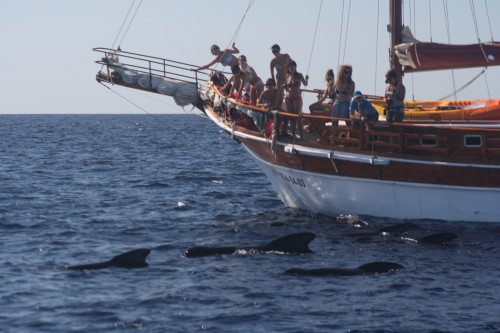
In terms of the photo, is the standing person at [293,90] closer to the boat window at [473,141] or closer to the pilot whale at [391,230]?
the pilot whale at [391,230]

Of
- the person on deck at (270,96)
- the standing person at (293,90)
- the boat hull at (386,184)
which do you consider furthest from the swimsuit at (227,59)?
the standing person at (293,90)

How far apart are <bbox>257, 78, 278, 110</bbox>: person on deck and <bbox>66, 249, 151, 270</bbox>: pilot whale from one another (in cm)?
636

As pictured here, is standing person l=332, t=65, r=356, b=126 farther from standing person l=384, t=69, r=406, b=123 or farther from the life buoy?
the life buoy

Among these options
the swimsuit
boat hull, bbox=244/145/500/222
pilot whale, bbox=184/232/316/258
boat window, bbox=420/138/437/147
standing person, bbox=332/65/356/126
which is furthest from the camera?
the swimsuit

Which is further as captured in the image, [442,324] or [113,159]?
[113,159]

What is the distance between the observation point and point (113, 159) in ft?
166

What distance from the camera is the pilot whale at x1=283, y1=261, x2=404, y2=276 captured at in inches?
658

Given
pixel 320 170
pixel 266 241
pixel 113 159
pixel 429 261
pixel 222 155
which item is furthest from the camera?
pixel 222 155

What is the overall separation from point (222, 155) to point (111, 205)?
29101 mm

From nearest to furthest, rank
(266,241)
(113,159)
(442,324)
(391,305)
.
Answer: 1. (442,324)
2. (391,305)
3. (266,241)
4. (113,159)

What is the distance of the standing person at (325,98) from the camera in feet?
76.2

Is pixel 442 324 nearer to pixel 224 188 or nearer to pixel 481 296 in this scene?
pixel 481 296

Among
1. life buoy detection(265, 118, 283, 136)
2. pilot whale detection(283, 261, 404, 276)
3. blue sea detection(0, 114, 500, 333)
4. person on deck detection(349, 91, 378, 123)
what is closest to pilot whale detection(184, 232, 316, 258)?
blue sea detection(0, 114, 500, 333)

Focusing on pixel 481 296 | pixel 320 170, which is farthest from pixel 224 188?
pixel 481 296
